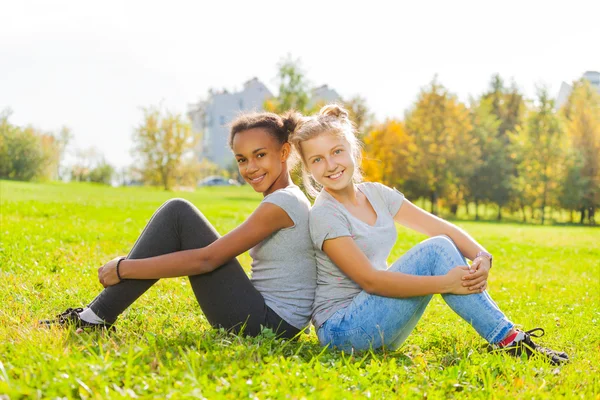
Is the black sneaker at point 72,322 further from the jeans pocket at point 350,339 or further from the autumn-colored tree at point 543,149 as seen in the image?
the autumn-colored tree at point 543,149

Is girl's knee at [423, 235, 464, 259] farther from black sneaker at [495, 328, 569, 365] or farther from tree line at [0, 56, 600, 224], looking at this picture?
tree line at [0, 56, 600, 224]

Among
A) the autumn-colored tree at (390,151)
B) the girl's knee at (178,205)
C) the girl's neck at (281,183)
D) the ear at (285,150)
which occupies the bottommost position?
the girl's knee at (178,205)

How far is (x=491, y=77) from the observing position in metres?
52.6

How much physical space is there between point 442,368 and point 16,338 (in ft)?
8.81

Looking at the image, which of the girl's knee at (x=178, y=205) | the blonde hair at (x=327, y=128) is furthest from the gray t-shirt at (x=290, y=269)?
the girl's knee at (x=178, y=205)

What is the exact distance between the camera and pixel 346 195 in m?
4.30

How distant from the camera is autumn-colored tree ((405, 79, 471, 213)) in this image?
3706cm

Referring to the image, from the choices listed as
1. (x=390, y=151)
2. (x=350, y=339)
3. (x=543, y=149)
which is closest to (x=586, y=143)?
(x=543, y=149)

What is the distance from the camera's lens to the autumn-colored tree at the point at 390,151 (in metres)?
37.8

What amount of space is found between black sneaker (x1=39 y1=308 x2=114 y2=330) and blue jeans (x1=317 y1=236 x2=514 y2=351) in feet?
5.29

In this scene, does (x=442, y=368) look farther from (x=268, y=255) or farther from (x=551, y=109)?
(x=551, y=109)

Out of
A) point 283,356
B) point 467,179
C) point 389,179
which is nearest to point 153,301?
point 283,356

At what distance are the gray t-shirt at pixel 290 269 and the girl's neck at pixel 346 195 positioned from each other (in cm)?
20

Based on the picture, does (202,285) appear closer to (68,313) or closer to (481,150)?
(68,313)
